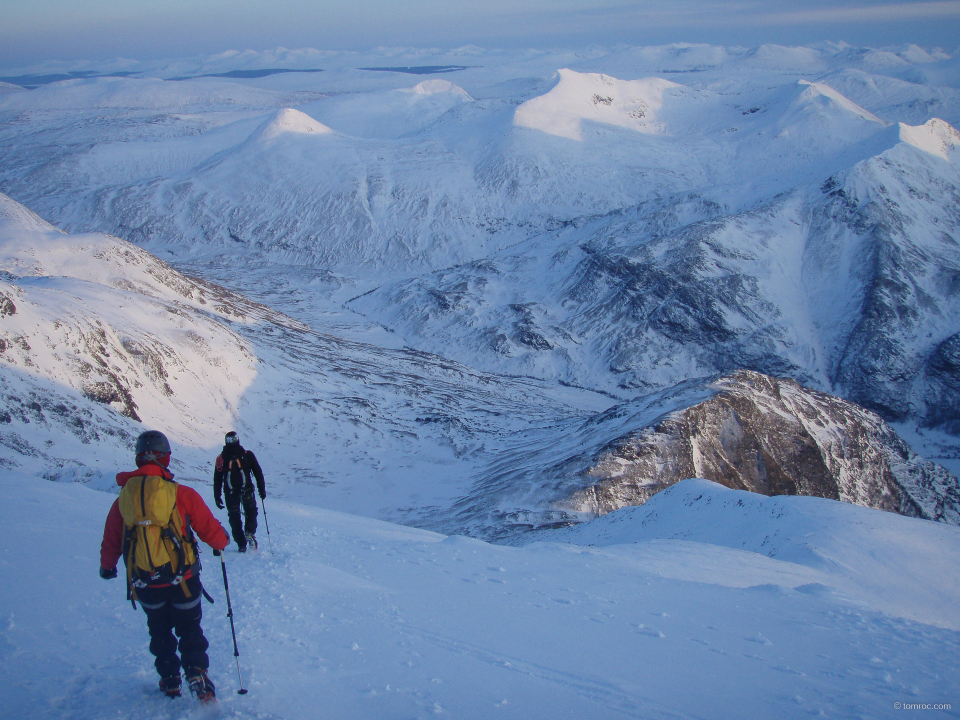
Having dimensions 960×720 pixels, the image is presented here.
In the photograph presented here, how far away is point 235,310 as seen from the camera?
52375 millimetres

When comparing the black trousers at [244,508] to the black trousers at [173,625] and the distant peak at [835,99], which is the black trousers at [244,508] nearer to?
the black trousers at [173,625]

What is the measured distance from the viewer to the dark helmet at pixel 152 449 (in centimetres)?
539

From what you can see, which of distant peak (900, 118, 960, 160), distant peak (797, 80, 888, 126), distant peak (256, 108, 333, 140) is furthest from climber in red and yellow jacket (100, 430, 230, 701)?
distant peak (797, 80, 888, 126)

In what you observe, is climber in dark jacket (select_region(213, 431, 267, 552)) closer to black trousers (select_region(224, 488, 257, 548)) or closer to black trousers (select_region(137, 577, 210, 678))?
black trousers (select_region(224, 488, 257, 548))

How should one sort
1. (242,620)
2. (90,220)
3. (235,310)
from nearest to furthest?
(242,620)
(235,310)
(90,220)

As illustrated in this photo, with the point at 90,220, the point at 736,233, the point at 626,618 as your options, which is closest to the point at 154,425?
the point at 626,618

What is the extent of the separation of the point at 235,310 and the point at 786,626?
168 feet

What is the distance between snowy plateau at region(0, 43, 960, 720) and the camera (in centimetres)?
681

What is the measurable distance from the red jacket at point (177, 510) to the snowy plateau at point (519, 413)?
4.20ft

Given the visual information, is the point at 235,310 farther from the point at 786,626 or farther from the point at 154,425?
the point at 786,626

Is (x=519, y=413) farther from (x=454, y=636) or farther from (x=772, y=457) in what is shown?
(x=454, y=636)

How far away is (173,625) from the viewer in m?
5.54

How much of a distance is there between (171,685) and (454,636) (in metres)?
3.13

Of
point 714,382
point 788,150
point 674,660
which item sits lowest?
point 714,382
